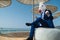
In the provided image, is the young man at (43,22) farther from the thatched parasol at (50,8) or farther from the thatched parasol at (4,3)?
the thatched parasol at (4,3)

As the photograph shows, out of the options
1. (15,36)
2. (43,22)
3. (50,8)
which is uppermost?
(50,8)

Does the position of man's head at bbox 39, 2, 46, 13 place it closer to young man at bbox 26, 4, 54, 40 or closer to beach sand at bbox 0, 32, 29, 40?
young man at bbox 26, 4, 54, 40

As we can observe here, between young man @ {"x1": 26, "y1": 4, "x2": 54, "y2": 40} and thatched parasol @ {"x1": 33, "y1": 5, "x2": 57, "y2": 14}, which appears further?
thatched parasol @ {"x1": 33, "y1": 5, "x2": 57, "y2": 14}

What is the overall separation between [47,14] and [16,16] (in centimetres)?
62

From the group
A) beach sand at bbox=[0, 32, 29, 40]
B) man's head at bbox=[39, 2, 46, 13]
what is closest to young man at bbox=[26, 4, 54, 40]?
man's head at bbox=[39, 2, 46, 13]

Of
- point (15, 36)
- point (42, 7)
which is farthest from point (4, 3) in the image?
point (42, 7)

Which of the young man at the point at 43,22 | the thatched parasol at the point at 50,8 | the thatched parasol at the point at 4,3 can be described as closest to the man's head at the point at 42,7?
the young man at the point at 43,22

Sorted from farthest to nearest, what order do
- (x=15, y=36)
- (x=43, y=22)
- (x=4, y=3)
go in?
(x=4, y=3) < (x=15, y=36) < (x=43, y=22)

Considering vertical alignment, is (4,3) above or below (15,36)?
above

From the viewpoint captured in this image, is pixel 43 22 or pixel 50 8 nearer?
pixel 43 22

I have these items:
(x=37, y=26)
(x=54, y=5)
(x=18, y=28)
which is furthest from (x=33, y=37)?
(x=54, y=5)

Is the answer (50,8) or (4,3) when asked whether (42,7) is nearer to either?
(50,8)

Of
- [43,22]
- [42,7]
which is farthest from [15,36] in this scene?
[42,7]

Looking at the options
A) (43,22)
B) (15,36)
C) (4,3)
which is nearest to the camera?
(43,22)
